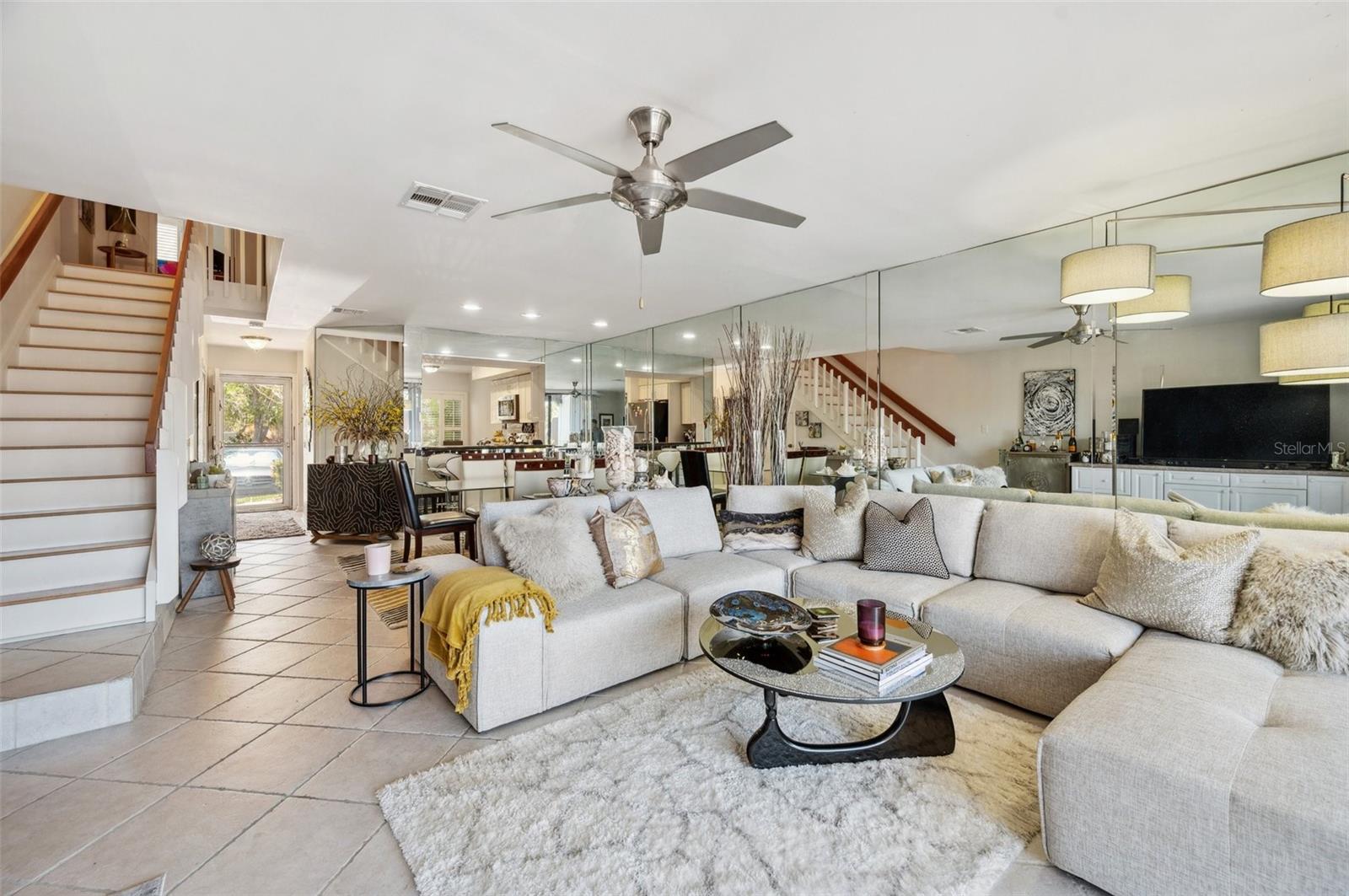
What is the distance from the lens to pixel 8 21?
68.6 inches

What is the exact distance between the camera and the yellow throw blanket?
2207 millimetres

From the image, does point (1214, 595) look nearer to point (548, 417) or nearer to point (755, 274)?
point (755, 274)

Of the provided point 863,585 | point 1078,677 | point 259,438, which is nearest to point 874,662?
point 1078,677

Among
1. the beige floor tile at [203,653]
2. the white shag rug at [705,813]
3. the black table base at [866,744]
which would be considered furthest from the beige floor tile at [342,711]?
the black table base at [866,744]

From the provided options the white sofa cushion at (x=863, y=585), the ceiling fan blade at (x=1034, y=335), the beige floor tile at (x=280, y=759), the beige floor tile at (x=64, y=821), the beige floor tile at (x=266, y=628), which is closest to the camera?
the beige floor tile at (x=64, y=821)

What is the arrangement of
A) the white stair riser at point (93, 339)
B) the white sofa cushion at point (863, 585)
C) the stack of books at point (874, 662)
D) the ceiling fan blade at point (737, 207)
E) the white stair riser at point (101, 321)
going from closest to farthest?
the stack of books at point (874, 662) < the ceiling fan blade at point (737, 207) < the white sofa cushion at point (863, 585) < the white stair riser at point (93, 339) < the white stair riser at point (101, 321)

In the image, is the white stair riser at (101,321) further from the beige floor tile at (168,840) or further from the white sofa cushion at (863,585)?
the white sofa cushion at (863,585)

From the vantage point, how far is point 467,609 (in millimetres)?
2246

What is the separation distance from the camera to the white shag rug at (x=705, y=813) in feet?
4.94

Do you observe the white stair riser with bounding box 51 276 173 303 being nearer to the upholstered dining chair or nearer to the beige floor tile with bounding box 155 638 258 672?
the upholstered dining chair

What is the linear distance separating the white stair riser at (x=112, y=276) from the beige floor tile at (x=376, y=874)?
580cm

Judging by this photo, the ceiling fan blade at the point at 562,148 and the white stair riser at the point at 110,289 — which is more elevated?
the white stair riser at the point at 110,289

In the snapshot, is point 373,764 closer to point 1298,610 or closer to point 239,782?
point 239,782

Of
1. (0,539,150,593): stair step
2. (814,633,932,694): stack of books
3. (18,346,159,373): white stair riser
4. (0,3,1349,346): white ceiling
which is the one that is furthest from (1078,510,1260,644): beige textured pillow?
(18,346,159,373): white stair riser
